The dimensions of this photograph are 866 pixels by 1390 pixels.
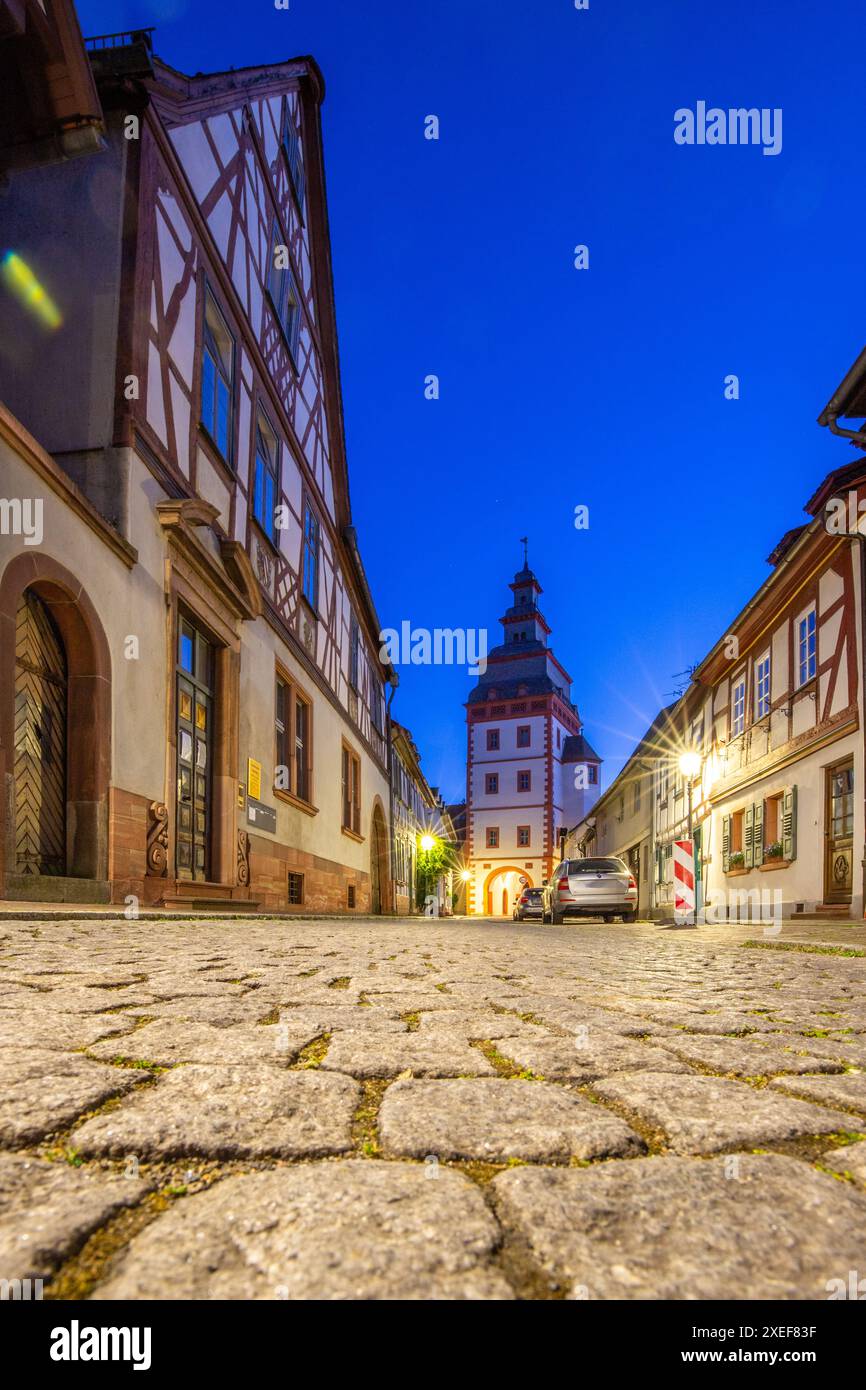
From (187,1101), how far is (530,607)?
58.6 meters

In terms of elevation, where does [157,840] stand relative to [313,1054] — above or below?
below

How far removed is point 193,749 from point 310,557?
267 inches

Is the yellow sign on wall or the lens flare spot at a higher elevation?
the lens flare spot

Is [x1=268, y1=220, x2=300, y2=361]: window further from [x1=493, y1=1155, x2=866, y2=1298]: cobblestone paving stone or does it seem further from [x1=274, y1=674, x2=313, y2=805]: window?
[x1=493, y1=1155, x2=866, y2=1298]: cobblestone paving stone

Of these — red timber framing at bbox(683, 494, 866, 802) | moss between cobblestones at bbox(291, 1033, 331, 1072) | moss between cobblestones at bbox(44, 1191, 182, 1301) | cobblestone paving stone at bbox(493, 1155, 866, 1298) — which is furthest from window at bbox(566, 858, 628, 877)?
moss between cobblestones at bbox(44, 1191, 182, 1301)

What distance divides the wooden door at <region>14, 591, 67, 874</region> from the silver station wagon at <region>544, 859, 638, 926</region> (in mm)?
13001

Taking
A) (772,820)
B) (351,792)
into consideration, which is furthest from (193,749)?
(772,820)

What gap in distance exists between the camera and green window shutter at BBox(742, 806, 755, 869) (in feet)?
54.8

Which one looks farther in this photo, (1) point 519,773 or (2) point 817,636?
(1) point 519,773

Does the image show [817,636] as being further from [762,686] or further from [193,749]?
[193,749]

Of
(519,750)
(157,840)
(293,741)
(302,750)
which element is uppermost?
(293,741)

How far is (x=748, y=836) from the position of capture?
17156 mm

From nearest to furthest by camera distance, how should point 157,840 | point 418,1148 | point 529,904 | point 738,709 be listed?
1. point 418,1148
2. point 157,840
3. point 738,709
4. point 529,904

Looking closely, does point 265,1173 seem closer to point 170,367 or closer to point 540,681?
point 170,367
